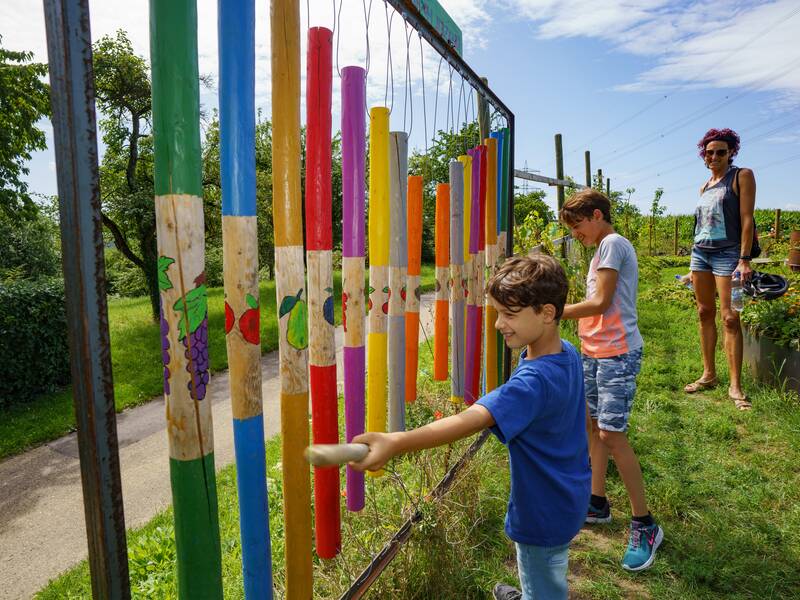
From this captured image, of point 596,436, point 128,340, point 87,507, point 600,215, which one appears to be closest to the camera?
point 87,507

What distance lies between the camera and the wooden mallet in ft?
2.70

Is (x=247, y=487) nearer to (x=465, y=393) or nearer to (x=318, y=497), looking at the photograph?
(x=318, y=497)

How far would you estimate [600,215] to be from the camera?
8.04 feet

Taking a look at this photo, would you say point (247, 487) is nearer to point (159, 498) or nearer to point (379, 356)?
point (379, 356)

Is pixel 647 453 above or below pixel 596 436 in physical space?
below

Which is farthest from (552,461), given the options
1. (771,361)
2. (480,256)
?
(771,361)

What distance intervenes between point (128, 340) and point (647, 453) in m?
8.84

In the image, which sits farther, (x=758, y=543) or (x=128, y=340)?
(x=128, y=340)

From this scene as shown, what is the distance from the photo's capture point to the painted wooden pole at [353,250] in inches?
69.9

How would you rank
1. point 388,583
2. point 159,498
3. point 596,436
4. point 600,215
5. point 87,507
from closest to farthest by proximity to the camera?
point 87,507
point 388,583
point 600,215
point 596,436
point 159,498

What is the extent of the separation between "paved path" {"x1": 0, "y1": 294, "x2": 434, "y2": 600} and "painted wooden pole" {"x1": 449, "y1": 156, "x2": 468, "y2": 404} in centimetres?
158

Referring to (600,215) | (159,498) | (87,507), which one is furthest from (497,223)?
(159,498)

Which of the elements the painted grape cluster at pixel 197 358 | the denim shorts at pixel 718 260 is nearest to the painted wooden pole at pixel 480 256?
the painted grape cluster at pixel 197 358

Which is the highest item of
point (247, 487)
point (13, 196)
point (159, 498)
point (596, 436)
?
point (13, 196)
